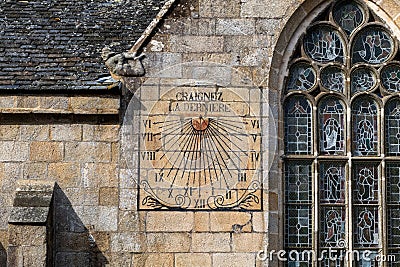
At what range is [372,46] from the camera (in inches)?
509

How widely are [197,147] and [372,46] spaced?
3106mm

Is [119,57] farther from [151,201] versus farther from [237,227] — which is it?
[237,227]

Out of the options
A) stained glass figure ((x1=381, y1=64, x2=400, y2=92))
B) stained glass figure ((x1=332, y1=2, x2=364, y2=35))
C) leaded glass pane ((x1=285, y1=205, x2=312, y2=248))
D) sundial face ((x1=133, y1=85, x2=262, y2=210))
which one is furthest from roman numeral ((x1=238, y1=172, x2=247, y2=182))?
stained glass figure ((x1=332, y1=2, x2=364, y2=35))

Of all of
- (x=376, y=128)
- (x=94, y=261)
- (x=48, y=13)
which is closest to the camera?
(x=94, y=261)

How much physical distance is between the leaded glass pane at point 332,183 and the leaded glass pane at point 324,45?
1604 mm

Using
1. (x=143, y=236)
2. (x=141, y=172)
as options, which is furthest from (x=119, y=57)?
(x=143, y=236)

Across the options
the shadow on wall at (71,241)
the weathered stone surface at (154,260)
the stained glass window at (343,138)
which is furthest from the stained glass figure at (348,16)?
the shadow on wall at (71,241)

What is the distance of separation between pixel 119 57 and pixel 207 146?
1792 millimetres

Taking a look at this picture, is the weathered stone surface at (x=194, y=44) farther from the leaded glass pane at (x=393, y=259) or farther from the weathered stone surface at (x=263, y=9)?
the leaded glass pane at (x=393, y=259)

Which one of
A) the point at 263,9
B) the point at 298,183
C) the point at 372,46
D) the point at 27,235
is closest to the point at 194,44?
the point at 263,9

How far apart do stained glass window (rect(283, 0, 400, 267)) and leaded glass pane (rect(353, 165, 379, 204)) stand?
14 millimetres

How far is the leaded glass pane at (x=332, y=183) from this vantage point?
12445mm

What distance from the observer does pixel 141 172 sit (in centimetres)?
1212

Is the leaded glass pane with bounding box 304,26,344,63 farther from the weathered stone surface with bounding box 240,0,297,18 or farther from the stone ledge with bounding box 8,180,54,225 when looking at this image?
the stone ledge with bounding box 8,180,54,225
